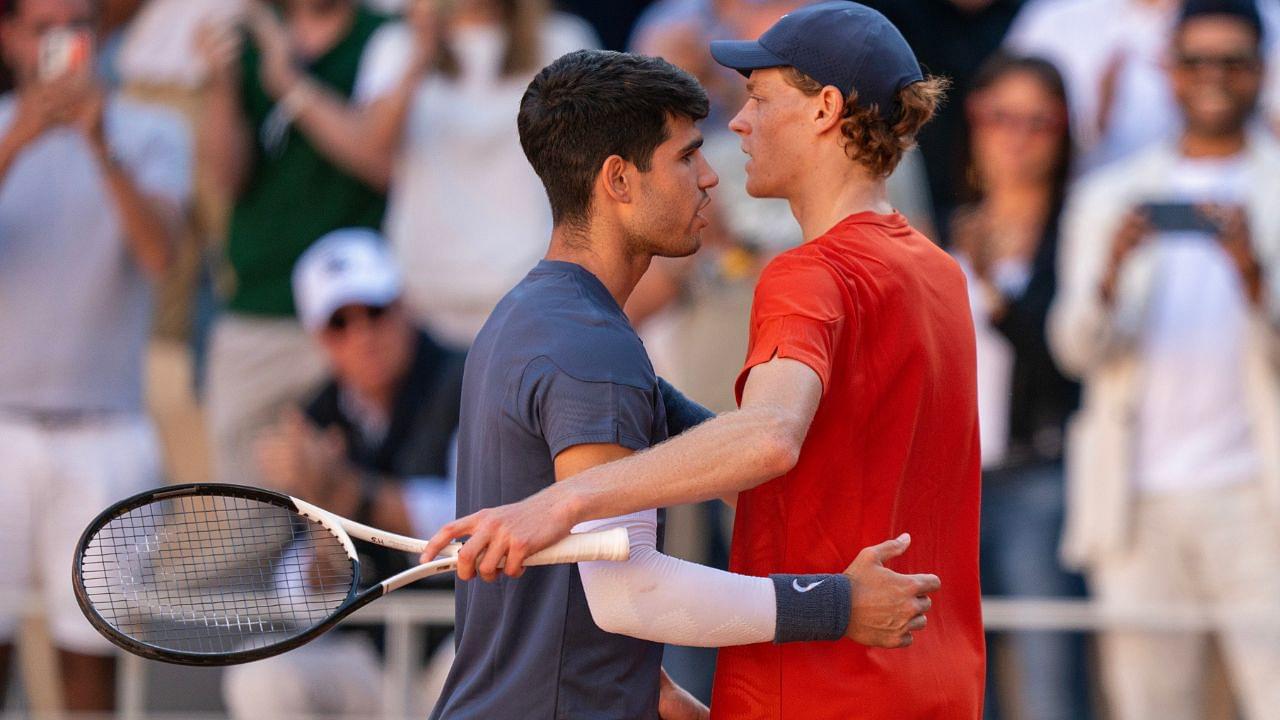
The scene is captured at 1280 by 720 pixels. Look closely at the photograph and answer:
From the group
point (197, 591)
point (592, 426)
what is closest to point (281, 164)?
point (197, 591)

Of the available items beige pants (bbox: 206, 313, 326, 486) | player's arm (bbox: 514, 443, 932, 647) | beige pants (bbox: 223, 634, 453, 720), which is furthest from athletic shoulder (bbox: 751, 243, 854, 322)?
beige pants (bbox: 206, 313, 326, 486)

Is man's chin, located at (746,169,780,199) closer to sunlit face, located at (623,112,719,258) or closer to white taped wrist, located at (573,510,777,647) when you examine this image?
sunlit face, located at (623,112,719,258)

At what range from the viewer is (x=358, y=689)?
5.77 meters

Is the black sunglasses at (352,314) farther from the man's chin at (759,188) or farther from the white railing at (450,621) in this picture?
the man's chin at (759,188)

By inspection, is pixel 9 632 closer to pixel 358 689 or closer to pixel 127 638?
pixel 358 689

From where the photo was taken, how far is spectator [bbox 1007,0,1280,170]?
5.87 meters

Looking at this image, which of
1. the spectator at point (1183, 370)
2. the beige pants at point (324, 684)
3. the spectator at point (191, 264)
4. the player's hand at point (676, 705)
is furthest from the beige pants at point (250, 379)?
the player's hand at point (676, 705)

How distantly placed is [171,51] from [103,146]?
1.28m

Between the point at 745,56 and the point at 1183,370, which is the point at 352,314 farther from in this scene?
the point at 745,56

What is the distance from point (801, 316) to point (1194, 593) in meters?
3.11

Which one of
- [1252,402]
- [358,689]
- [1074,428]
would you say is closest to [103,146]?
[358,689]

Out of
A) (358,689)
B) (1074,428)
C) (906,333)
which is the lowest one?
(358,689)

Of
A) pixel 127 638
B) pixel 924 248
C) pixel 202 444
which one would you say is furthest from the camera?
pixel 202 444

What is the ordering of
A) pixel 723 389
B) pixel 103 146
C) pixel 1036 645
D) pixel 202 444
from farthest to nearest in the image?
pixel 202 444 < pixel 103 146 < pixel 723 389 < pixel 1036 645
